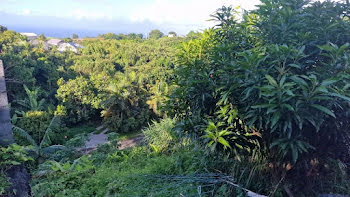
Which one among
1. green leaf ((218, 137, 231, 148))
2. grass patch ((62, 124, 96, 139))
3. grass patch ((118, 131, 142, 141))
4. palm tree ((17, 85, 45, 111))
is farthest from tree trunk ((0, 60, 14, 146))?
grass patch ((62, 124, 96, 139))

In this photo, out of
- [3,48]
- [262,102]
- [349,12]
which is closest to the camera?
[262,102]

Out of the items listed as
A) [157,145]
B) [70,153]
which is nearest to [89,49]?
[70,153]

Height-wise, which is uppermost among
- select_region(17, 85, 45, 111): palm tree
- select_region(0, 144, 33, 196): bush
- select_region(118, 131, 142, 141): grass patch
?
select_region(0, 144, 33, 196): bush

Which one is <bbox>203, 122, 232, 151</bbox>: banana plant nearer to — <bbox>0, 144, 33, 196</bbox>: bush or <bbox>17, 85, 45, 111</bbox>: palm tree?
<bbox>0, 144, 33, 196</bbox>: bush

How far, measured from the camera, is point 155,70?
62.0ft

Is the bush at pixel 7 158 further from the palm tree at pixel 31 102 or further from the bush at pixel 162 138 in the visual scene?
the palm tree at pixel 31 102

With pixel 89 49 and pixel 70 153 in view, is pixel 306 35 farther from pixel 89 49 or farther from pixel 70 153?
pixel 89 49

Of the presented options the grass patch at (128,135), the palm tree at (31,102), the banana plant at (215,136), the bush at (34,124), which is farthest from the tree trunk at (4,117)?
the palm tree at (31,102)

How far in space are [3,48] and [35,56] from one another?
2306 mm

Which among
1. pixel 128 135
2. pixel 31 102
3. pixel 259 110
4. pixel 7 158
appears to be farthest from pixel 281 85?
pixel 31 102

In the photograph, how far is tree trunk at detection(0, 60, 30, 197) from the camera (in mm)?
3100

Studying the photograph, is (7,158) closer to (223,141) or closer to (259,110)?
(223,141)

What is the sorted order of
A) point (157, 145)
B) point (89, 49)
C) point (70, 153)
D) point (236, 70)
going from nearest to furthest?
point (236, 70)
point (157, 145)
point (70, 153)
point (89, 49)

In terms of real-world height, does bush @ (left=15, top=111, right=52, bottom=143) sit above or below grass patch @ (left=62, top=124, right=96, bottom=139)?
above
